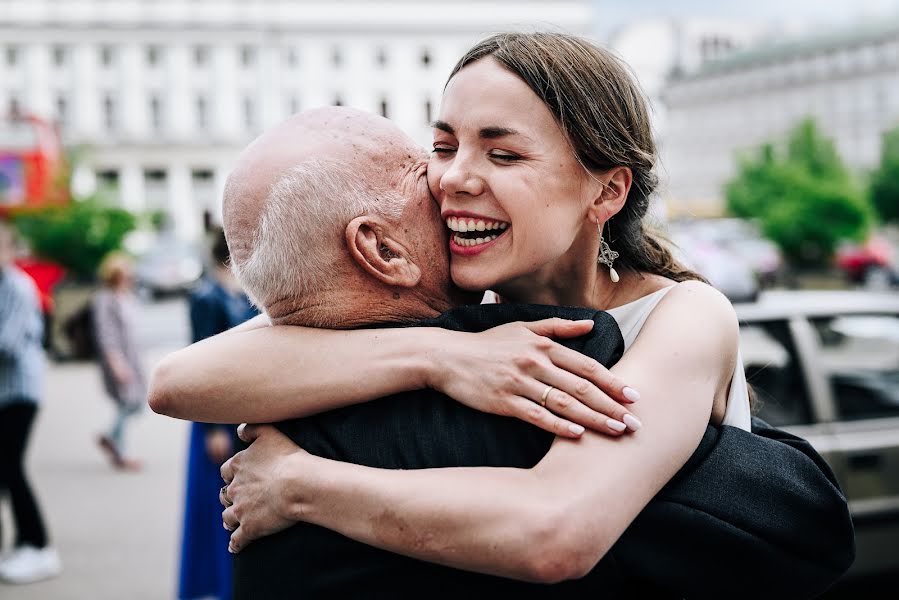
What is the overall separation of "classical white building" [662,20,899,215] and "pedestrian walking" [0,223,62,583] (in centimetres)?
5595

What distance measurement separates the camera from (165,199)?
2525 inches

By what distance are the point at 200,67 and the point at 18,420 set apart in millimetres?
62775

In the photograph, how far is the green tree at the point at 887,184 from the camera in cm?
4069

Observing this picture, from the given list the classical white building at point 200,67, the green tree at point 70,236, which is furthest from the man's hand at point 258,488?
the classical white building at point 200,67

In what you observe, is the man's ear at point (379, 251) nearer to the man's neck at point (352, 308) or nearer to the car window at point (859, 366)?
the man's neck at point (352, 308)

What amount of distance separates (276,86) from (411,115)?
398 inches

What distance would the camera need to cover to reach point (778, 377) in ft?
15.3

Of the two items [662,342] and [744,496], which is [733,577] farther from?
[662,342]

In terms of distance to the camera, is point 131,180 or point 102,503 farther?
point 131,180

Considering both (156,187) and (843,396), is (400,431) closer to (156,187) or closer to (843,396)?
(843,396)

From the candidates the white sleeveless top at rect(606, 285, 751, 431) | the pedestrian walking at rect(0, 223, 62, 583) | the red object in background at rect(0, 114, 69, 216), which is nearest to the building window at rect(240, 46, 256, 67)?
the red object in background at rect(0, 114, 69, 216)

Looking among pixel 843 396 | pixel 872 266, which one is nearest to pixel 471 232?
pixel 843 396

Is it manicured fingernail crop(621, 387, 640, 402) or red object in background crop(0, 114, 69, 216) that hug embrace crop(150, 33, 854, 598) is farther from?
red object in background crop(0, 114, 69, 216)


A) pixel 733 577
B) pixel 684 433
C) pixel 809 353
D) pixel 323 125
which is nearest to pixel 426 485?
pixel 684 433
